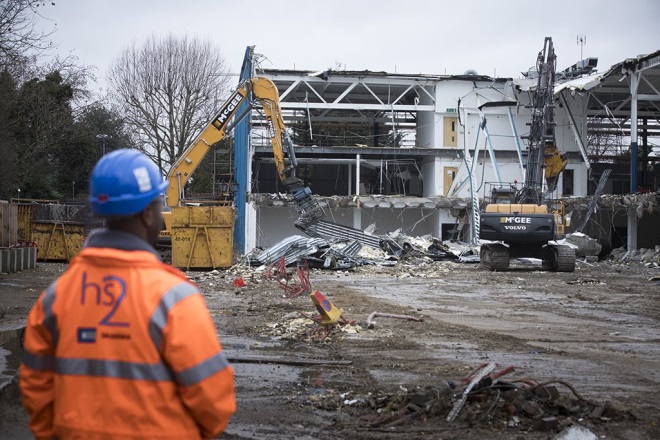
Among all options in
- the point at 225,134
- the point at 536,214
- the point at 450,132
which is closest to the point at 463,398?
the point at 536,214

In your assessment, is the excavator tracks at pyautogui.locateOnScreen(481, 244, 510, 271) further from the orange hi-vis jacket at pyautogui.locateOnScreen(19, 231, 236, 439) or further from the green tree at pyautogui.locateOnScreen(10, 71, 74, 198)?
the orange hi-vis jacket at pyautogui.locateOnScreen(19, 231, 236, 439)

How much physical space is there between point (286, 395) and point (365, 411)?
925mm

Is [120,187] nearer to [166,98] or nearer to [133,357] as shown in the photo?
[133,357]

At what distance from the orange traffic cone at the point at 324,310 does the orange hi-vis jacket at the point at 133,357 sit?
319 inches

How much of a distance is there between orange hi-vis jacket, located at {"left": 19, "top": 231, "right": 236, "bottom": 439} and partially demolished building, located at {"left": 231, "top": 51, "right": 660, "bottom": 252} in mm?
38385

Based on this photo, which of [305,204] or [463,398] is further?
[305,204]

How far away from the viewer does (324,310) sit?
10.6 metres

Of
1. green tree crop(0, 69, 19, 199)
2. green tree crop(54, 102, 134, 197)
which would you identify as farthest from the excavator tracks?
green tree crop(54, 102, 134, 197)

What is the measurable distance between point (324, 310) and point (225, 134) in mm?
16408

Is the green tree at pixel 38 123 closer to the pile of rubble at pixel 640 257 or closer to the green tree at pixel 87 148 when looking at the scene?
the green tree at pixel 87 148

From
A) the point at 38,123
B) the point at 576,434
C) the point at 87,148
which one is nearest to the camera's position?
the point at 576,434

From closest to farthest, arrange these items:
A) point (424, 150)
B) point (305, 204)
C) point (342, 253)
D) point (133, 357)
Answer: point (133, 357) → point (305, 204) → point (342, 253) → point (424, 150)

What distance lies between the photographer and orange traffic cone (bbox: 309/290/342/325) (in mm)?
10594

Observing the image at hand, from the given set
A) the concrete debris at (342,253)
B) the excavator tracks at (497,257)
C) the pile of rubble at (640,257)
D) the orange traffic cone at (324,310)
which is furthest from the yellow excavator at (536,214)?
the orange traffic cone at (324,310)
